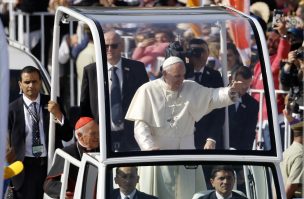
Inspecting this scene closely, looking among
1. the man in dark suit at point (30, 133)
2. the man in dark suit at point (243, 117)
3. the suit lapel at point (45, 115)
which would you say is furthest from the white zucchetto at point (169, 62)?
the suit lapel at point (45, 115)

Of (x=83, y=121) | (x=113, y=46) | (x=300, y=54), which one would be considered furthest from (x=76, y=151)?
(x=300, y=54)

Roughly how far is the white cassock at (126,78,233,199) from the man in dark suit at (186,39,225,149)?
40 millimetres

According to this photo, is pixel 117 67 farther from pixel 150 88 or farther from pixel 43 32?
pixel 43 32

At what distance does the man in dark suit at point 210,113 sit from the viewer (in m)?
8.41

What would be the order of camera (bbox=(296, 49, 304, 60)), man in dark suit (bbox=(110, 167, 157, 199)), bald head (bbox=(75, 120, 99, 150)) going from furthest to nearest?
camera (bbox=(296, 49, 304, 60)), bald head (bbox=(75, 120, 99, 150)), man in dark suit (bbox=(110, 167, 157, 199))

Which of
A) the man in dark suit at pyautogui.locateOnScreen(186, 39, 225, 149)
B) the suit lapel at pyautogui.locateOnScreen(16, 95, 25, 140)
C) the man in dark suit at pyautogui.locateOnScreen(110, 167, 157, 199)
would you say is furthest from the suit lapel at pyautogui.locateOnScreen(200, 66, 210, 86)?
the suit lapel at pyautogui.locateOnScreen(16, 95, 25, 140)

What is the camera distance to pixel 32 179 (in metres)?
11.1

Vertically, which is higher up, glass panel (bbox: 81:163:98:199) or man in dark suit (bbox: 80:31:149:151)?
man in dark suit (bbox: 80:31:149:151)

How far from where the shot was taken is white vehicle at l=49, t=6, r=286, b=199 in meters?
8.14

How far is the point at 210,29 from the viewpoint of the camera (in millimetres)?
8688

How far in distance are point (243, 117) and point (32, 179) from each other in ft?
10.6

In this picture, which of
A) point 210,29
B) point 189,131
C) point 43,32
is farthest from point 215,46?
point 43,32

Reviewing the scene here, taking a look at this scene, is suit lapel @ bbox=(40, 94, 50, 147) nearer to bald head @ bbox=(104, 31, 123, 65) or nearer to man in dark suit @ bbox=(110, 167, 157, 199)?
bald head @ bbox=(104, 31, 123, 65)

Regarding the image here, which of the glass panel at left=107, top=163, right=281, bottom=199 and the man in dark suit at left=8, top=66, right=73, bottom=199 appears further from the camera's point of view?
the man in dark suit at left=8, top=66, right=73, bottom=199
